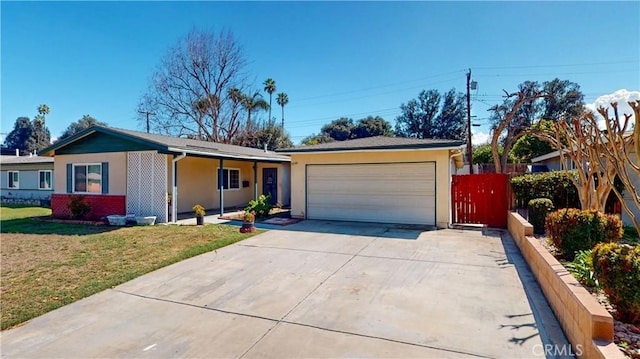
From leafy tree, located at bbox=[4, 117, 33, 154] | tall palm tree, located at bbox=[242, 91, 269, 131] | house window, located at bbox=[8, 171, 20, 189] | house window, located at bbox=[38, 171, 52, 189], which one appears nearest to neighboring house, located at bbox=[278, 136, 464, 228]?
house window, located at bbox=[38, 171, 52, 189]

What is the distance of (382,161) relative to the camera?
1062 centimetres

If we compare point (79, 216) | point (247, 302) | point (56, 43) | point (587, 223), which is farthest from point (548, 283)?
point (56, 43)

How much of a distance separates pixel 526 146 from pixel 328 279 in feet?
83.1

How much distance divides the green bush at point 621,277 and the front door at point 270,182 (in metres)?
14.0

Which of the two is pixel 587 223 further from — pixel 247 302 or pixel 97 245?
pixel 97 245

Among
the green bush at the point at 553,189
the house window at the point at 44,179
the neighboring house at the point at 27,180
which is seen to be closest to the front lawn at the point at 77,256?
the green bush at the point at 553,189

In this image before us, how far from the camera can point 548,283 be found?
412cm

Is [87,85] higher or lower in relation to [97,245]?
higher

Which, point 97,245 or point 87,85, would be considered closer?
point 97,245

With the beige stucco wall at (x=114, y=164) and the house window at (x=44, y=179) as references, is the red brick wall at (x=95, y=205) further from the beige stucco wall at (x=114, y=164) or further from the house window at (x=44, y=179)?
the house window at (x=44, y=179)

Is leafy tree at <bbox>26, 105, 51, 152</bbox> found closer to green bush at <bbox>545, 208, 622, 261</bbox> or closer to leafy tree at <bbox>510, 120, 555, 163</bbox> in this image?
leafy tree at <bbox>510, 120, 555, 163</bbox>

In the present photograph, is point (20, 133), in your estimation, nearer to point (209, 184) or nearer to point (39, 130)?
point (39, 130)

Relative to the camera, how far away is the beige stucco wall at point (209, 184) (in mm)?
13602

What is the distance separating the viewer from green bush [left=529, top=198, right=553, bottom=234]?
7.93 metres
